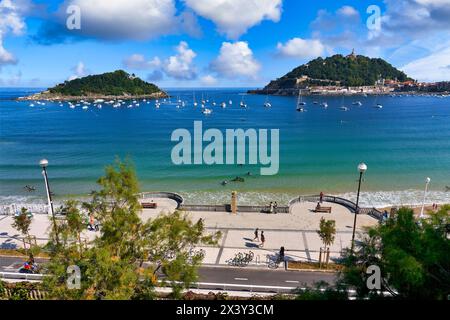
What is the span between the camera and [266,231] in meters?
27.6

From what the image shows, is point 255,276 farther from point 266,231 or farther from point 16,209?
point 16,209

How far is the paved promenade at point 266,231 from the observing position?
23.5 meters

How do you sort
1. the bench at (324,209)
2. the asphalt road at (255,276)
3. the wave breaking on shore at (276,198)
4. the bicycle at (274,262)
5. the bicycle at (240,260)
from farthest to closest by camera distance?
the wave breaking on shore at (276,198)
the bench at (324,209)
the bicycle at (240,260)
the bicycle at (274,262)
the asphalt road at (255,276)

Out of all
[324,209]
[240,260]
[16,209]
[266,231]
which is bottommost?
[266,231]

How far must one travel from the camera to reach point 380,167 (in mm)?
54250

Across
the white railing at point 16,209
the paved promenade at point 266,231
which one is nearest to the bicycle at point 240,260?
the paved promenade at point 266,231

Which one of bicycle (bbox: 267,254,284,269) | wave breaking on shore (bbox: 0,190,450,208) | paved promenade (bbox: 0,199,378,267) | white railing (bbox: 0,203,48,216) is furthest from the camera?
wave breaking on shore (bbox: 0,190,450,208)

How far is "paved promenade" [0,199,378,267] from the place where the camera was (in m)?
23.5

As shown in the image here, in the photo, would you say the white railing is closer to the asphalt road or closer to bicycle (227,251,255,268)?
the asphalt road

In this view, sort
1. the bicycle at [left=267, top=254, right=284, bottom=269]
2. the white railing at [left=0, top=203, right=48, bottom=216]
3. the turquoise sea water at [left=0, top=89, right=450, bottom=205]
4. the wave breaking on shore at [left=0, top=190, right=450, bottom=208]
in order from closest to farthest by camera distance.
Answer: the bicycle at [left=267, top=254, right=284, bottom=269], the white railing at [left=0, top=203, right=48, bottom=216], the wave breaking on shore at [left=0, top=190, right=450, bottom=208], the turquoise sea water at [left=0, top=89, right=450, bottom=205]

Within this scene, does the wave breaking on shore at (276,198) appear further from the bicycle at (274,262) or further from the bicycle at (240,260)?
the bicycle at (240,260)

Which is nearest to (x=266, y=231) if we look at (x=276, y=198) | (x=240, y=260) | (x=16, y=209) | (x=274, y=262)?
(x=274, y=262)

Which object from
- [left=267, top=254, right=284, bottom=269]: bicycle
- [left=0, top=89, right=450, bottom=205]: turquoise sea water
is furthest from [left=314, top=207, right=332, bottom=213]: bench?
[left=267, top=254, right=284, bottom=269]: bicycle
